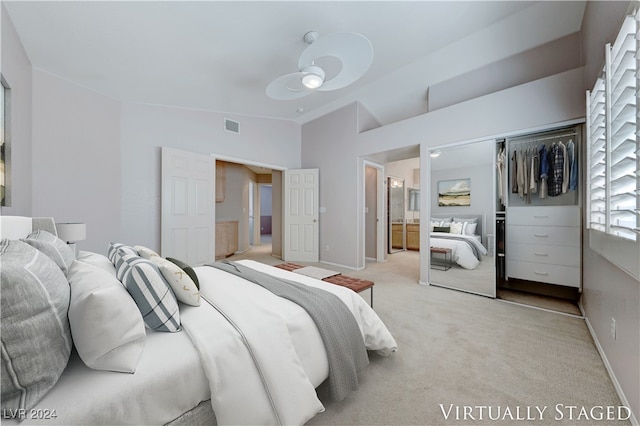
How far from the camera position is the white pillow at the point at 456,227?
11.1 feet

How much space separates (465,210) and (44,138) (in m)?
5.11

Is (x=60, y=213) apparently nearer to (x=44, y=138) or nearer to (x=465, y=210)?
(x=44, y=138)

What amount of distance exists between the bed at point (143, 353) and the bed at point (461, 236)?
8.69 ft

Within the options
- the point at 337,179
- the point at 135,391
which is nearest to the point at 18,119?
the point at 135,391

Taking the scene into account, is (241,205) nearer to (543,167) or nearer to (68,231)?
(68,231)

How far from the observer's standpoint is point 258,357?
1.06 meters

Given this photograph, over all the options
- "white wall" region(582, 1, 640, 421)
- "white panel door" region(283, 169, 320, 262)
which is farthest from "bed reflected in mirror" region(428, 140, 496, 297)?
"white panel door" region(283, 169, 320, 262)

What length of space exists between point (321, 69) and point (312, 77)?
124 millimetres

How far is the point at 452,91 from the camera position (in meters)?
3.75

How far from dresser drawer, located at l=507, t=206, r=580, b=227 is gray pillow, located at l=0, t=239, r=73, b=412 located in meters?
3.87

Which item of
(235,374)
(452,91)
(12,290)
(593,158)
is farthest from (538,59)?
(12,290)

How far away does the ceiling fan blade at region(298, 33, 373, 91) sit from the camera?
1869 millimetres

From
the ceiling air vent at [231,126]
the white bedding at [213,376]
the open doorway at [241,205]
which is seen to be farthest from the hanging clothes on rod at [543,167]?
the ceiling air vent at [231,126]

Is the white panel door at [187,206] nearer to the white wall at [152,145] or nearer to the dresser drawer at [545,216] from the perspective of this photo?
the white wall at [152,145]
